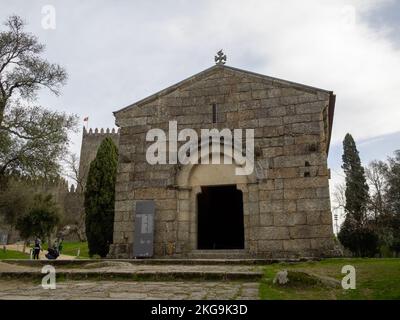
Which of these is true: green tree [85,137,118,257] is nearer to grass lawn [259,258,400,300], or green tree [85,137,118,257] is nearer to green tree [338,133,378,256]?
grass lawn [259,258,400,300]

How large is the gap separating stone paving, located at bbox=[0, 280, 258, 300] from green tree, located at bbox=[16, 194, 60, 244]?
2468 centimetres

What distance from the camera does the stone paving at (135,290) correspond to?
4.60 metres

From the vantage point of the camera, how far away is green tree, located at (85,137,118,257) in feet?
58.3

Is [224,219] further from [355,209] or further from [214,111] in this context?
[355,209]

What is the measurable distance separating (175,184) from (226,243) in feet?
18.1

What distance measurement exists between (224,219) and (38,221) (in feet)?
60.6

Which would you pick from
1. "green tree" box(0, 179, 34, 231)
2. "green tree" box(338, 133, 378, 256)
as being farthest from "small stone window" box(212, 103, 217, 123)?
"green tree" box(0, 179, 34, 231)

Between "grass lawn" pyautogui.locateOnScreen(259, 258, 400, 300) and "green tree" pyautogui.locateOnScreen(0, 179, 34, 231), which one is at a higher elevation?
"green tree" pyautogui.locateOnScreen(0, 179, 34, 231)

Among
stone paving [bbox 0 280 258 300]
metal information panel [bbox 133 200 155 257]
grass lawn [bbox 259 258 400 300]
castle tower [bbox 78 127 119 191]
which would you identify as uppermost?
castle tower [bbox 78 127 119 191]

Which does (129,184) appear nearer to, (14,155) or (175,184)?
(175,184)

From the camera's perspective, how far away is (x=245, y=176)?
36.8ft

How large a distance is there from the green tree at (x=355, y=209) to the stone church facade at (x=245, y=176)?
16067 millimetres

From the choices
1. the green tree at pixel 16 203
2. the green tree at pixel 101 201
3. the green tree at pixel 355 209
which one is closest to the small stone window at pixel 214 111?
the green tree at pixel 101 201
